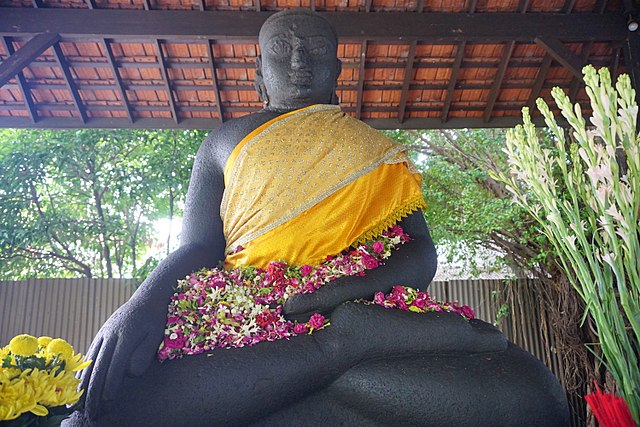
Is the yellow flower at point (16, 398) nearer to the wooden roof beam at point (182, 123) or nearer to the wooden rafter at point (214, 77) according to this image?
the wooden rafter at point (214, 77)

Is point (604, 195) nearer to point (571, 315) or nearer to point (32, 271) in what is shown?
point (571, 315)

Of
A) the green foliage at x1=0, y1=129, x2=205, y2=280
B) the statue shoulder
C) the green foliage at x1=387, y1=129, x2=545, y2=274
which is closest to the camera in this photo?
the statue shoulder

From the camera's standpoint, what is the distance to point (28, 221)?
7469 mm

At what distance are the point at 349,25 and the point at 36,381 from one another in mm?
3446

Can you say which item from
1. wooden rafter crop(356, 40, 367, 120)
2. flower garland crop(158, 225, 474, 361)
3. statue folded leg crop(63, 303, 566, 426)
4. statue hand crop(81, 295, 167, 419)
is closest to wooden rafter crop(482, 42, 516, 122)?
wooden rafter crop(356, 40, 367, 120)

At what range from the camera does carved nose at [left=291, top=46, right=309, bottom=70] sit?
2.44 m

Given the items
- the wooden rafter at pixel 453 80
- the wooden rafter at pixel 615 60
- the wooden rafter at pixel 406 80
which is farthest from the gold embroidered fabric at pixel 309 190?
the wooden rafter at pixel 615 60

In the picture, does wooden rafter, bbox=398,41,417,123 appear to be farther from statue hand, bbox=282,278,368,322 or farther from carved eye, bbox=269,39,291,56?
statue hand, bbox=282,278,368,322

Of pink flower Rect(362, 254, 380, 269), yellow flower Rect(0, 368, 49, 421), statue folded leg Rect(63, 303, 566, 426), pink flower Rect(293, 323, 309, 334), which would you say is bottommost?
statue folded leg Rect(63, 303, 566, 426)

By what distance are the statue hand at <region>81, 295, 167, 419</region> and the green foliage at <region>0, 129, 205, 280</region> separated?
6.04 metres

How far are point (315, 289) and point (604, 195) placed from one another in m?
0.95

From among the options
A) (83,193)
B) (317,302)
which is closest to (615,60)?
(317,302)

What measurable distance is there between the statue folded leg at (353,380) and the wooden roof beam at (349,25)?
285 cm

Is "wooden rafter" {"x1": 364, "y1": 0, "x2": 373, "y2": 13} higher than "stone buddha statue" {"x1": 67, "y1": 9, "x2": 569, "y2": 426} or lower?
higher
